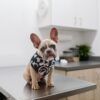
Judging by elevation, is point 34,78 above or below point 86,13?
below

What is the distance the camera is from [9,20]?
7.09 feet

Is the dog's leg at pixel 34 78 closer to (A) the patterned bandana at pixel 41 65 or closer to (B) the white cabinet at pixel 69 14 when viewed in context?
(A) the patterned bandana at pixel 41 65

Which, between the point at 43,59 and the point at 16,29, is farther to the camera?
the point at 16,29

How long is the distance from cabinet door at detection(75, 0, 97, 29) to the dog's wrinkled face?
160cm

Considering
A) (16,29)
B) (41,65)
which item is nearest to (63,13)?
(16,29)

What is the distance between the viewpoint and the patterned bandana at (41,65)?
0.98m

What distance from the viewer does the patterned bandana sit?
98 centimetres

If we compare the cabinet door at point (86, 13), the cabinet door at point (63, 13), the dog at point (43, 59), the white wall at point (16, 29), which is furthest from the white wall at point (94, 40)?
the dog at point (43, 59)

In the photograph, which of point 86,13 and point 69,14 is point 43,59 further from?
point 86,13

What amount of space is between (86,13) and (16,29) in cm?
112

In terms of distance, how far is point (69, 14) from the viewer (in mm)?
2350

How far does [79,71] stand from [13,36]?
97 cm

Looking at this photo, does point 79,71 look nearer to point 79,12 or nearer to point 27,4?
point 79,12

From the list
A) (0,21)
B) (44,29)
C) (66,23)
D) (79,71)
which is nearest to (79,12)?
(66,23)
